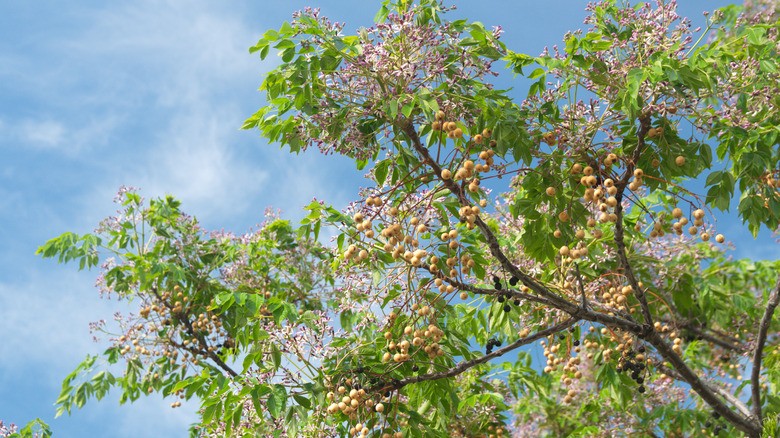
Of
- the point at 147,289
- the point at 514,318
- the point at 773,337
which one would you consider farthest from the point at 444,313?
the point at 773,337

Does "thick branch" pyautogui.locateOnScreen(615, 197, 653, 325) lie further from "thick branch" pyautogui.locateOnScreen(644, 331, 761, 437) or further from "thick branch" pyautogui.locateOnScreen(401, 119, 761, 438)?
"thick branch" pyautogui.locateOnScreen(644, 331, 761, 437)

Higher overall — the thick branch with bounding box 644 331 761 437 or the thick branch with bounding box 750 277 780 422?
the thick branch with bounding box 750 277 780 422

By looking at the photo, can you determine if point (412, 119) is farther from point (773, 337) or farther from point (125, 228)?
point (773, 337)

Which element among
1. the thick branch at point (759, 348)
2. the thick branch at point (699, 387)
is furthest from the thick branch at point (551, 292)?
the thick branch at point (759, 348)

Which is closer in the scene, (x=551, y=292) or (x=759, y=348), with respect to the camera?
(x=551, y=292)

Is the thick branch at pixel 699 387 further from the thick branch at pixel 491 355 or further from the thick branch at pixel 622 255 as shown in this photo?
the thick branch at pixel 491 355

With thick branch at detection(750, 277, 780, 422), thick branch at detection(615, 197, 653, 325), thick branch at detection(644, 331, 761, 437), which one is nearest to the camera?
thick branch at detection(615, 197, 653, 325)

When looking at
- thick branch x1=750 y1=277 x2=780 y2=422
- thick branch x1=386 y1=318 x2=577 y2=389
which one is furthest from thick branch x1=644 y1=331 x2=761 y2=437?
thick branch x1=386 y1=318 x2=577 y2=389

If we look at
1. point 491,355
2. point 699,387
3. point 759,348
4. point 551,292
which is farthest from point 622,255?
point 759,348

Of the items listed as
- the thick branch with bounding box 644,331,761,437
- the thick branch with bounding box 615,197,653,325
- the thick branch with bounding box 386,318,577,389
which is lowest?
the thick branch with bounding box 386,318,577,389

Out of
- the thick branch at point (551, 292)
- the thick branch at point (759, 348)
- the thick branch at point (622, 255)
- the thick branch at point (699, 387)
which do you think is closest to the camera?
the thick branch at point (551, 292)

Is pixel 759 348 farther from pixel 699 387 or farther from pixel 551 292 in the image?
pixel 551 292

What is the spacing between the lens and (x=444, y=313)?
376 centimetres

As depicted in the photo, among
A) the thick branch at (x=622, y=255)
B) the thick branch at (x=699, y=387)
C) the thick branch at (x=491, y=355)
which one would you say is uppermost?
the thick branch at (x=622, y=255)
